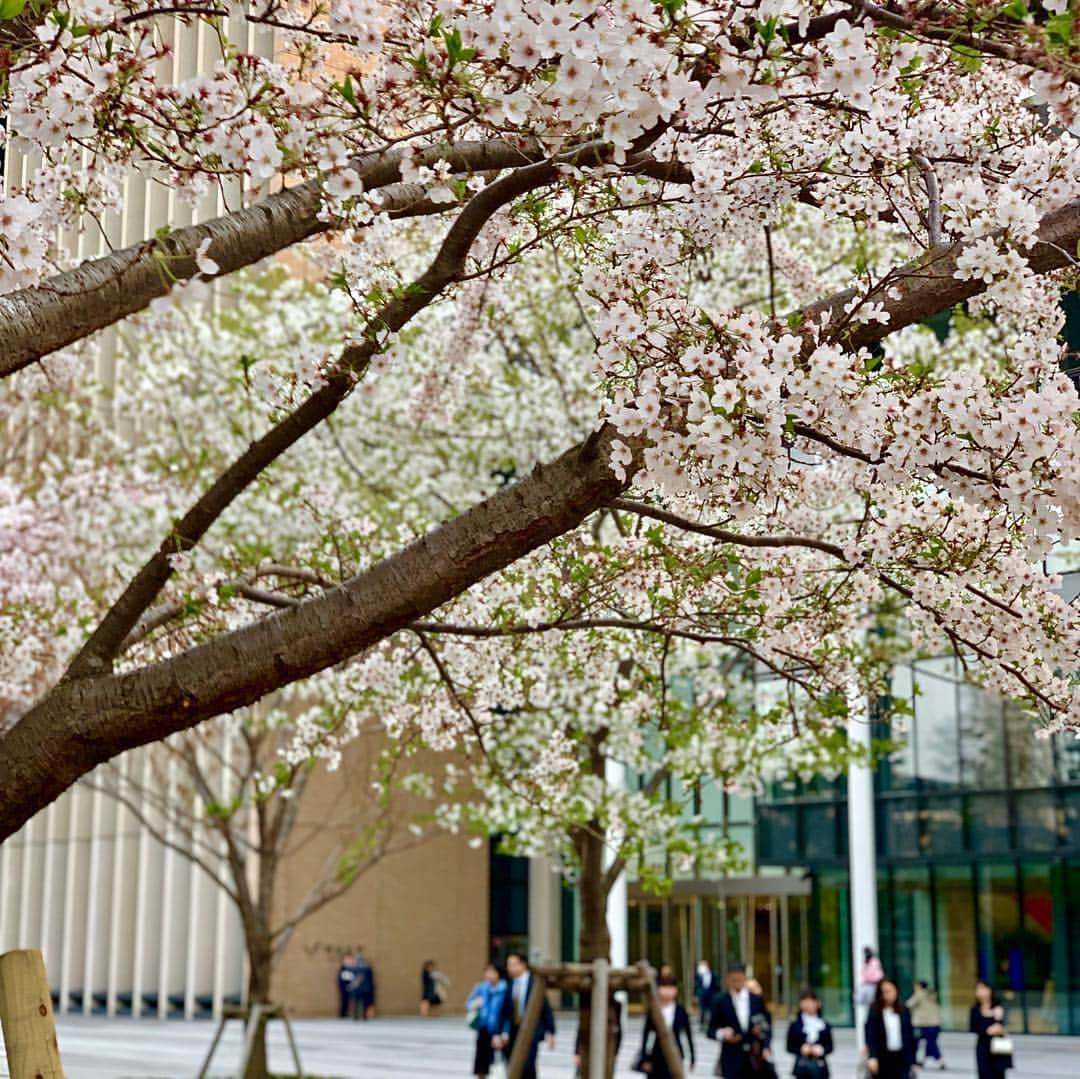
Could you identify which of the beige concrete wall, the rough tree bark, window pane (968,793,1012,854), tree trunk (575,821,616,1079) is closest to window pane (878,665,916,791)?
window pane (968,793,1012,854)

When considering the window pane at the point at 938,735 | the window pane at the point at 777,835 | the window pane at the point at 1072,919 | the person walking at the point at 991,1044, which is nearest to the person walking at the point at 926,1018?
the window pane at the point at 1072,919

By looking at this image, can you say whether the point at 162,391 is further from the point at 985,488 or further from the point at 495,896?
the point at 495,896

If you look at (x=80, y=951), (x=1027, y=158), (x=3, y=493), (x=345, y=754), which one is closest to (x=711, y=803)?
(x=345, y=754)

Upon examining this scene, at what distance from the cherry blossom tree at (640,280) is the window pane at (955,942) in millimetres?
19396

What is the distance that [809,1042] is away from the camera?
12.9 meters

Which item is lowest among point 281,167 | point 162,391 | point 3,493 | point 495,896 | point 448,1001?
point 448,1001

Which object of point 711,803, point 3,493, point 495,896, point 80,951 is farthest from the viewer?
point 495,896

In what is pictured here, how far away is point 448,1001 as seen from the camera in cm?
3372

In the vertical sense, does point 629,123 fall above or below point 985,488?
above

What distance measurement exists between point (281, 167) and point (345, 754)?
2640 centimetres

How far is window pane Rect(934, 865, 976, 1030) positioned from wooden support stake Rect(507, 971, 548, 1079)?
636 inches

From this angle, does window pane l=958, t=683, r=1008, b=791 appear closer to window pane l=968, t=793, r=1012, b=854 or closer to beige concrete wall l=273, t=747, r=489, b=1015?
window pane l=968, t=793, r=1012, b=854

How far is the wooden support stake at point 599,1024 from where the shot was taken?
9.33 metres

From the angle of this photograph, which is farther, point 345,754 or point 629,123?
point 345,754
